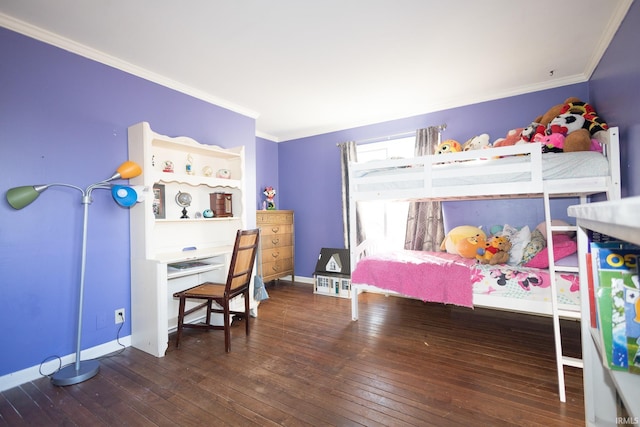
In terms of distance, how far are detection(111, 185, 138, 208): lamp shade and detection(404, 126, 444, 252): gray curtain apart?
2993 millimetres

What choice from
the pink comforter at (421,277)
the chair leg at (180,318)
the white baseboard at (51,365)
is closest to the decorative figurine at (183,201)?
the chair leg at (180,318)

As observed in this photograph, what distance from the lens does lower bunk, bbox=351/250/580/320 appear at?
2.03m

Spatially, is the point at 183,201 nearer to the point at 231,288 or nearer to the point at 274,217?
the point at 231,288

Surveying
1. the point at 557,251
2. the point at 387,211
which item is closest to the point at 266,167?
the point at 387,211

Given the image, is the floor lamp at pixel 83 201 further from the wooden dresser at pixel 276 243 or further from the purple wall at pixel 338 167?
the purple wall at pixel 338 167

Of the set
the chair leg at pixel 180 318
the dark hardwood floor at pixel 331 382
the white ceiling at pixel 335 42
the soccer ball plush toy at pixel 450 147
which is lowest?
the dark hardwood floor at pixel 331 382

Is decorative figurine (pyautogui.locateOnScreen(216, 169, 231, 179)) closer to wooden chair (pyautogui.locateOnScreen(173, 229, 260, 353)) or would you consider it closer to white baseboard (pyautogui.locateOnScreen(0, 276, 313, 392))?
wooden chair (pyautogui.locateOnScreen(173, 229, 260, 353))

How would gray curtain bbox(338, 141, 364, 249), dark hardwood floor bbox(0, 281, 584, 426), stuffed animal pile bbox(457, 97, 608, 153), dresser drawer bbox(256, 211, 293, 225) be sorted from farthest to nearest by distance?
1. gray curtain bbox(338, 141, 364, 249)
2. dresser drawer bbox(256, 211, 293, 225)
3. stuffed animal pile bbox(457, 97, 608, 153)
4. dark hardwood floor bbox(0, 281, 584, 426)

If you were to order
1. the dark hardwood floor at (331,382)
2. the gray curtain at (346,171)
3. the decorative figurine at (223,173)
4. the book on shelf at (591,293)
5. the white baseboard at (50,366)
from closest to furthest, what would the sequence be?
the book on shelf at (591,293) → the dark hardwood floor at (331,382) → the white baseboard at (50,366) → the decorative figurine at (223,173) → the gray curtain at (346,171)

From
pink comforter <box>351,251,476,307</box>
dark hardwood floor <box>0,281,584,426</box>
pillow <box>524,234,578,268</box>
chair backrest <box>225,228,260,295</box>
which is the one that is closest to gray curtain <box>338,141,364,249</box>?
pink comforter <box>351,251,476,307</box>

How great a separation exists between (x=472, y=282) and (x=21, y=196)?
3.23m

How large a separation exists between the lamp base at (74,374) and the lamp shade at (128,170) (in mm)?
1424

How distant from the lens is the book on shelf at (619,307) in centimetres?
72

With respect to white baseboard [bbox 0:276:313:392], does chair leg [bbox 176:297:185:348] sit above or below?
above
